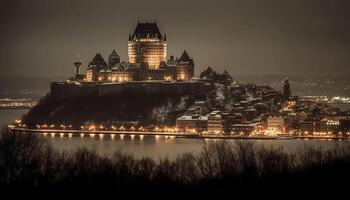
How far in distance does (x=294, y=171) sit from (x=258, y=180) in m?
1.95

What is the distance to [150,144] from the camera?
50625 millimetres

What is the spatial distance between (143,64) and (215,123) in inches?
449

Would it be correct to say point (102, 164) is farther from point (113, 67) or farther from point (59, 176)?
point (113, 67)

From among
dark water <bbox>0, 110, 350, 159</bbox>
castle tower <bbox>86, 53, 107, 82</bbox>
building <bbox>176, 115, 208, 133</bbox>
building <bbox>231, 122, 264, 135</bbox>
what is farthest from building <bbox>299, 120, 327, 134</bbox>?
castle tower <bbox>86, 53, 107, 82</bbox>

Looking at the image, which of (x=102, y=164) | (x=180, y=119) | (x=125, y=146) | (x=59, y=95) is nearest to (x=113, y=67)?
(x=59, y=95)

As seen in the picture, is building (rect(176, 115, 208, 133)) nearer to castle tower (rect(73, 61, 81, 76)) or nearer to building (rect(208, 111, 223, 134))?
building (rect(208, 111, 223, 134))

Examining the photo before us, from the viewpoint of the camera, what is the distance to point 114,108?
221 ft

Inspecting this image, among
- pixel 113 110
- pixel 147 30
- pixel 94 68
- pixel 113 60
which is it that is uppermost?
pixel 147 30

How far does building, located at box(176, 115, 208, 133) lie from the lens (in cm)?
6100

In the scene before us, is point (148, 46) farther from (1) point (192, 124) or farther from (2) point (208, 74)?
(1) point (192, 124)

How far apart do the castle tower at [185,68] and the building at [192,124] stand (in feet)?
25.9

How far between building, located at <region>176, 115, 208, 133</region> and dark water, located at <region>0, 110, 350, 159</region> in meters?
3.84

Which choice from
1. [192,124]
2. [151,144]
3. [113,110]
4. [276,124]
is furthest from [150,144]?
[113,110]

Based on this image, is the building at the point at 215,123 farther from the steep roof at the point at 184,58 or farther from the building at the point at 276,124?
the steep roof at the point at 184,58
